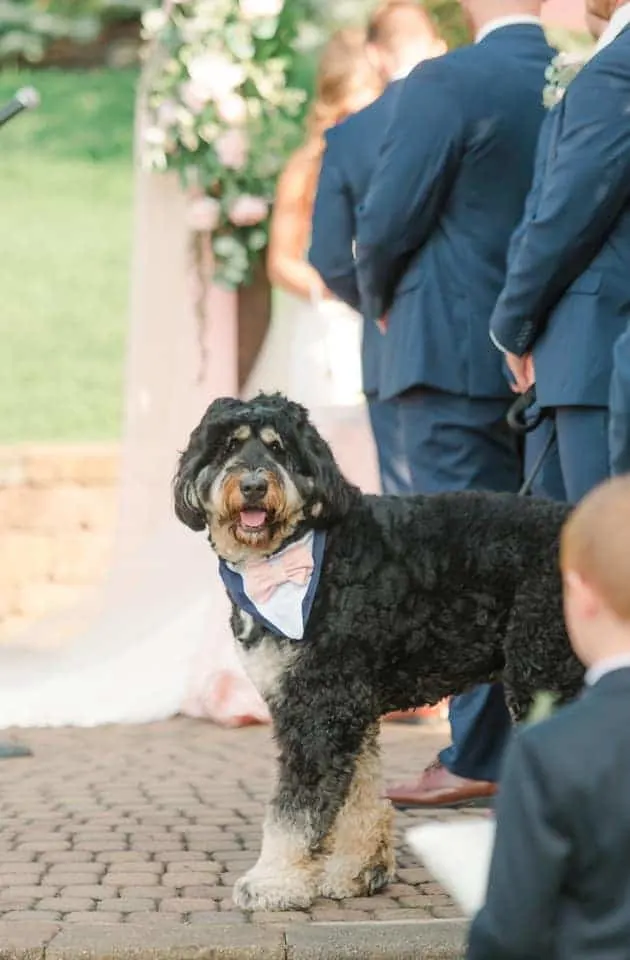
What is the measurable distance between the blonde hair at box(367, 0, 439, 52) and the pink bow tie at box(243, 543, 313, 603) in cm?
275

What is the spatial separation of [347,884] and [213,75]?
4.63m

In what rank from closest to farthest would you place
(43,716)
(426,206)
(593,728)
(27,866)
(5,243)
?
(593,728) → (27,866) → (426,206) → (43,716) → (5,243)

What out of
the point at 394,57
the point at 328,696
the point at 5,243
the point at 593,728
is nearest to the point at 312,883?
the point at 328,696

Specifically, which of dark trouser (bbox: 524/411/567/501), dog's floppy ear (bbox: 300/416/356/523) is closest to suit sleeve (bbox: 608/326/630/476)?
dog's floppy ear (bbox: 300/416/356/523)

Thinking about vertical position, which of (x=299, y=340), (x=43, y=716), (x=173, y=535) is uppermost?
(x=299, y=340)

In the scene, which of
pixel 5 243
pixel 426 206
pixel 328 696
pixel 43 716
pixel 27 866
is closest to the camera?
pixel 328 696

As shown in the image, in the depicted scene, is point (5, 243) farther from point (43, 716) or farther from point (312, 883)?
point (312, 883)

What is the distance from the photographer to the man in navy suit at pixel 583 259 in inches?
188

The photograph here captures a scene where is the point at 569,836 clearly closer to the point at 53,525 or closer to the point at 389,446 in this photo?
the point at 389,446

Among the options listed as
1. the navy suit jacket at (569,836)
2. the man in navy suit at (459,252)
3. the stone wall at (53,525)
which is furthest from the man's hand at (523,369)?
the stone wall at (53,525)

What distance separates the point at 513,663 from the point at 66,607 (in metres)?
4.78

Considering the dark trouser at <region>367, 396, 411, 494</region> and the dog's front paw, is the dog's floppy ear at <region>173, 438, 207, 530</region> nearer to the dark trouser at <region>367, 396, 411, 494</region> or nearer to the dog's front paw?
the dog's front paw

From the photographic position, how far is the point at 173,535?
8.61 m

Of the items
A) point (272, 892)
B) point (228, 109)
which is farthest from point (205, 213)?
point (272, 892)
